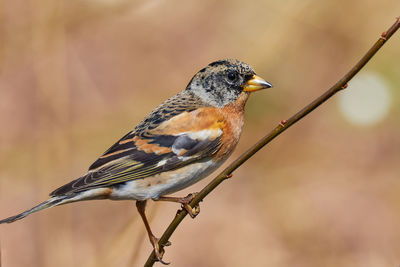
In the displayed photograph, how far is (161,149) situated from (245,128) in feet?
8.42

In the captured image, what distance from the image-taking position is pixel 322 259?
198 inches

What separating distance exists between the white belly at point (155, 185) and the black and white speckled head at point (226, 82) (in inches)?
20.6

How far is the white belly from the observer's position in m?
3.15

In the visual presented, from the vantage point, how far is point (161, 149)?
128 inches

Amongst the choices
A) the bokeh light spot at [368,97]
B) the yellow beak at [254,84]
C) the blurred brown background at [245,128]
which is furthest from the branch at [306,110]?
the bokeh light spot at [368,97]

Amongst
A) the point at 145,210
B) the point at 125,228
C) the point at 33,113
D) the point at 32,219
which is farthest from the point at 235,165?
the point at 33,113

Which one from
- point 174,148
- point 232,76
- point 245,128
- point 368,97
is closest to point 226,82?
point 232,76

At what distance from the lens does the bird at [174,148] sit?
312cm

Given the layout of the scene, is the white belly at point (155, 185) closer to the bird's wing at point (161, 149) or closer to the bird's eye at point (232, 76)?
the bird's wing at point (161, 149)

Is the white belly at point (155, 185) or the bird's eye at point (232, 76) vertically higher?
the bird's eye at point (232, 76)

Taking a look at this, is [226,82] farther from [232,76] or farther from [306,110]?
[306,110]

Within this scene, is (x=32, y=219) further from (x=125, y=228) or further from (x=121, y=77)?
(x=125, y=228)

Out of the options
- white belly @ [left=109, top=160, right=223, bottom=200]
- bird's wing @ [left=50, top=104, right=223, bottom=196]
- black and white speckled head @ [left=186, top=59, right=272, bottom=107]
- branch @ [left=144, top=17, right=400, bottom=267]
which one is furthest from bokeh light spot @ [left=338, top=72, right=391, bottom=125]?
branch @ [left=144, top=17, right=400, bottom=267]

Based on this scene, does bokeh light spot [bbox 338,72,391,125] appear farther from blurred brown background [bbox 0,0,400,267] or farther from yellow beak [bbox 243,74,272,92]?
yellow beak [bbox 243,74,272,92]
